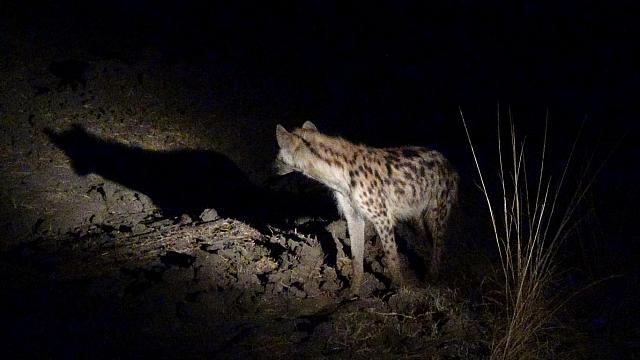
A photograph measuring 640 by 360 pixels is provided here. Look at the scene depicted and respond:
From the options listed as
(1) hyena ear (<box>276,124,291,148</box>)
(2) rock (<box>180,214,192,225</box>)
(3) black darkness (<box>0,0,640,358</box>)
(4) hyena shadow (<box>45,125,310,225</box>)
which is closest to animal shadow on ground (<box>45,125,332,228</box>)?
(4) hyena shadow (<box>45,125,310,225</box>)

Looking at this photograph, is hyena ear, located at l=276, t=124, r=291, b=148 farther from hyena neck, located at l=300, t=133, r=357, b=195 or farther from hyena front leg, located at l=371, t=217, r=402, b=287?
hyena front leg, located at l=371, t=217, r=402, b=287

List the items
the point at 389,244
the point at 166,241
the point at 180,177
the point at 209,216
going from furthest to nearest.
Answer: the point at 180,177, the point at 209,216, the point at 166,241, the point at 389,244

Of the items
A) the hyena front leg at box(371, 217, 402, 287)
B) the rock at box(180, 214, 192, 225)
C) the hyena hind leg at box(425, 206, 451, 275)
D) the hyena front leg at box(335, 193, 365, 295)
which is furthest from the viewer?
the rock at box(180, 214, 192, 225)

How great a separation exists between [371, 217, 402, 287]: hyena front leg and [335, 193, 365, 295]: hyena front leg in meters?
0.22

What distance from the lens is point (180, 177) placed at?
25.5 ft

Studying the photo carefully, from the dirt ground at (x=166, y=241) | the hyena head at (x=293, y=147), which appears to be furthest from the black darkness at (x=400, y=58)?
the hyena head at (x=293, y=147)

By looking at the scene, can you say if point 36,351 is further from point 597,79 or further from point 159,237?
point 597,79

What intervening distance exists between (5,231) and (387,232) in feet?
13.1

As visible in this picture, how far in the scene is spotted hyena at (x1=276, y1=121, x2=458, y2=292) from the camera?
16.5 ft

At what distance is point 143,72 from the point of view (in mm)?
9859

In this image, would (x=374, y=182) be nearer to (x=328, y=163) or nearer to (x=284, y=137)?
(x=328, y=163)

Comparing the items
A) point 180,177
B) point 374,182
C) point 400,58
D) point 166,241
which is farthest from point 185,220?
point 400,58

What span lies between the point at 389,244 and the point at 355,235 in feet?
1.14

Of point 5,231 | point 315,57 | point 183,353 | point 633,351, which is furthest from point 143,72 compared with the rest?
point 633,351
